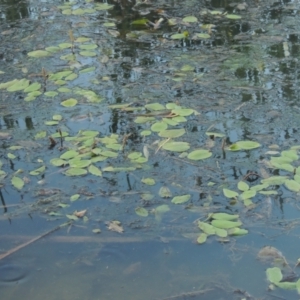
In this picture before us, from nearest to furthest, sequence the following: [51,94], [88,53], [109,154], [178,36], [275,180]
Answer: [275,180]
[109,154]
[51,94]
[88,53]
[178,36]

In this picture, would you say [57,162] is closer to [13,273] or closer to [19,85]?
[13,273]

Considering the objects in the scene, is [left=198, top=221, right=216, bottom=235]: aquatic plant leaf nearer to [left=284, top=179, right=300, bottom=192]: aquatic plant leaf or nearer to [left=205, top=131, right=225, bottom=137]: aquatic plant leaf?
[left=284, top=179, right=300, bottom=192]: aquatic plant leaf

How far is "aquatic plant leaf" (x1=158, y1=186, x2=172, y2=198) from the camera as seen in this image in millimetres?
2346

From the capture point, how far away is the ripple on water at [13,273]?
2006 mm

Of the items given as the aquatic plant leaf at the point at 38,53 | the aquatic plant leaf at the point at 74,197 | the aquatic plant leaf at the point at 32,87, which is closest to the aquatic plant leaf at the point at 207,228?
the aquatic plant leaf at the point at 74,197

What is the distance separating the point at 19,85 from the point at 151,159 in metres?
1.11

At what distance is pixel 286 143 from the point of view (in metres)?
2.65

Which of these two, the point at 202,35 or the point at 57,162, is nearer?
the point at 57,162

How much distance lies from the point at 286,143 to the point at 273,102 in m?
0.43

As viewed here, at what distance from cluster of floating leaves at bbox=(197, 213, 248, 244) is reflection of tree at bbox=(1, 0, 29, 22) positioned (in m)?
2.83

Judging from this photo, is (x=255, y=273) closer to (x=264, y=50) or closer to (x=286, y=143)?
(x=286, y=143)

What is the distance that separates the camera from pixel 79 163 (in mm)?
2547

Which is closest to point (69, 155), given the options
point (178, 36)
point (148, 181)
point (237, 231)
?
point (148, 181)

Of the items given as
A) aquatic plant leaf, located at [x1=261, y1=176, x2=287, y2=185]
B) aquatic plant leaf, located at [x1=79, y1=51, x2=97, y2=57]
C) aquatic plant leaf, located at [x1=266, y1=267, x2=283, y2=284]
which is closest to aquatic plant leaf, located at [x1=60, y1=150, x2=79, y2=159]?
aquatic plant leaf, located at [x1=261, y1=176, x2=287, y2=185]
